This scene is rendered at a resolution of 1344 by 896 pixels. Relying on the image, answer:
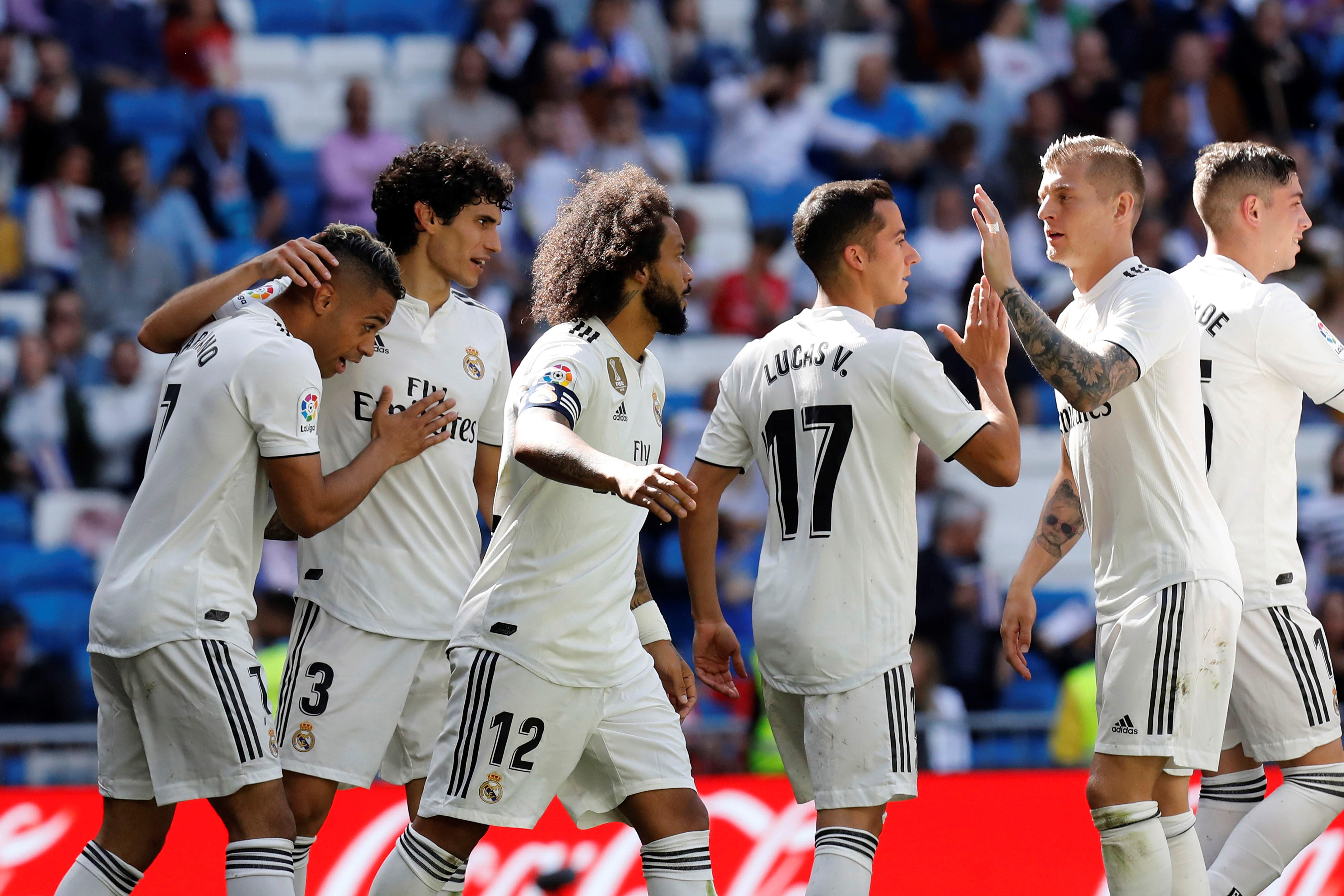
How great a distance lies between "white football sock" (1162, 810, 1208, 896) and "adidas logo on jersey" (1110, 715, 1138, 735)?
321 millimetres

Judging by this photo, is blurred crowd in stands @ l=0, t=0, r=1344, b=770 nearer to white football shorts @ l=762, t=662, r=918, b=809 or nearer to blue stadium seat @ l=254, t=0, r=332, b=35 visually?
blue stadium seat @ l=254, t=0, r=332, b=35

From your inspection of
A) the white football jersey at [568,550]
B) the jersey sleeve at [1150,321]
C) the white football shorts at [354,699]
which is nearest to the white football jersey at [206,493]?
the white football shorts at [354,699]

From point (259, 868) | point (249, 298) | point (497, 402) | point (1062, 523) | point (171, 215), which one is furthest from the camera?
point (171, 215)

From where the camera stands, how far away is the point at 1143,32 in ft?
46.4

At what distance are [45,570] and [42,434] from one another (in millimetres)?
1082

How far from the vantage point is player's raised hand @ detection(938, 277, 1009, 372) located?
4680 mm

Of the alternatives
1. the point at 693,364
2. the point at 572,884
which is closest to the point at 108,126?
the point at 693,364

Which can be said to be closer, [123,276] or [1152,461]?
[1152,461]

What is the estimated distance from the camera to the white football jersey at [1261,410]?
5.14 metres

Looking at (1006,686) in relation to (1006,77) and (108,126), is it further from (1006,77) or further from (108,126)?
(108,126)

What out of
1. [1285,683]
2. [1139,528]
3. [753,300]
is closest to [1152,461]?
[1139,528]

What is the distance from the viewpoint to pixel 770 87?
1365 cm

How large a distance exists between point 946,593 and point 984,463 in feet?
18.3

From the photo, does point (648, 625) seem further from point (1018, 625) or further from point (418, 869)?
point (1018, 625)
